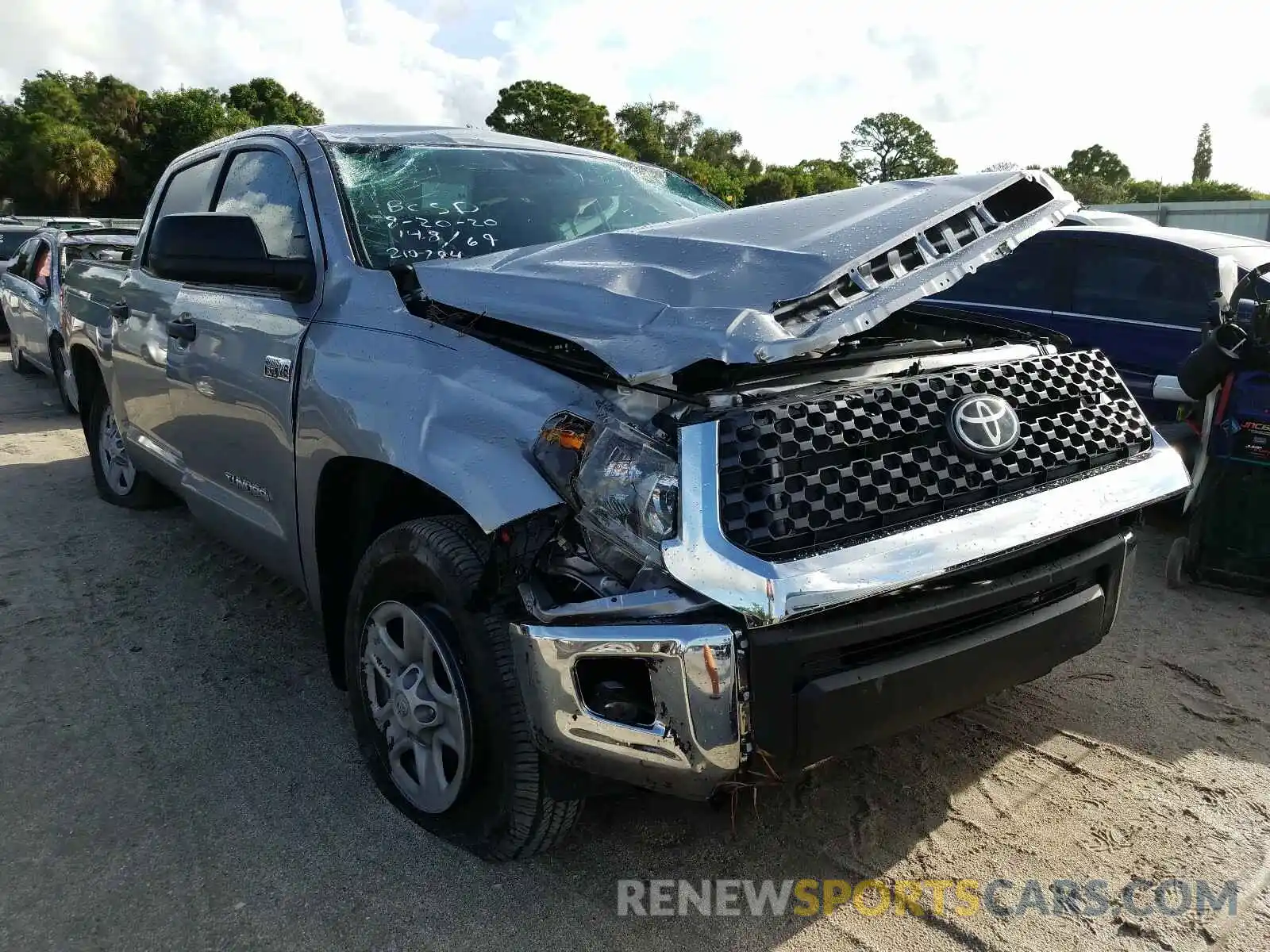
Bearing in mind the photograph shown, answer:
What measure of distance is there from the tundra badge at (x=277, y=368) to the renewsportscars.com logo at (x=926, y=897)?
70.5 inches

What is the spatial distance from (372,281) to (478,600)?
114 centimetres

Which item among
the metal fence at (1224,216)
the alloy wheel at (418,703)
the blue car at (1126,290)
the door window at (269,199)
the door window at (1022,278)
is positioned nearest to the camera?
the alloy wheel at (418,703)

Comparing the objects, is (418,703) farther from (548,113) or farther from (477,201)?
(548,113)

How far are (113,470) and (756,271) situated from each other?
474 cm

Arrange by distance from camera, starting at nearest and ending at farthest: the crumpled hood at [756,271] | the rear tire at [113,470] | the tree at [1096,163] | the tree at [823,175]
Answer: the crumpled hood at [756,271], the rear tire at [113,470], the tree at [823,175], the tree at [1096,163]

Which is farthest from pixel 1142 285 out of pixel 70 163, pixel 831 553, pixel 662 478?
pixel 70 163

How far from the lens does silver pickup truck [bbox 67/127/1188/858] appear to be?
6.51ft

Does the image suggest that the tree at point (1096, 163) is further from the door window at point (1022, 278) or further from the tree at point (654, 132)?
the door window at point (1022, 278)

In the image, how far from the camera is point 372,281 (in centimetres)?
285

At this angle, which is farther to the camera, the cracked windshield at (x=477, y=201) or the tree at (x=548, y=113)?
the tree at (x=548, y=113)

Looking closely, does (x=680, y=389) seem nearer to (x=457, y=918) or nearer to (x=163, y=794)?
(x=457, y=918)

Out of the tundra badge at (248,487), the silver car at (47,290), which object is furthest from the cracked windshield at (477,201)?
the silver car at (47,290)

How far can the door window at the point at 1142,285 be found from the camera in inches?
225

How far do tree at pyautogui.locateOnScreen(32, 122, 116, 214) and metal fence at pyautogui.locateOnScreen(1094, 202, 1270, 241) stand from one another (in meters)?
36.4
